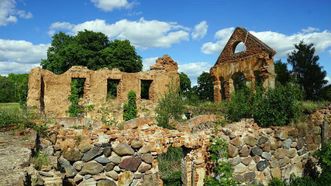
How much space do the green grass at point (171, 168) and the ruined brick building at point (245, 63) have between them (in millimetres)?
5239

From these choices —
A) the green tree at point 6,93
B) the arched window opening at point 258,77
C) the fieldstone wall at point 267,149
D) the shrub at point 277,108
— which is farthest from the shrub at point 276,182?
the green tree at point 6,93

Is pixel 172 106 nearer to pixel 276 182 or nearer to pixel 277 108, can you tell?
pixel 277 108

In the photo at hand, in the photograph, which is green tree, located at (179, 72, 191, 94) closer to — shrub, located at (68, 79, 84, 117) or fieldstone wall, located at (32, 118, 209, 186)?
shrub, located at (68, 79, 84, 117)

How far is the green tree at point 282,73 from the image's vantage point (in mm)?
31706

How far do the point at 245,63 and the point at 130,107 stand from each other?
28.6ft

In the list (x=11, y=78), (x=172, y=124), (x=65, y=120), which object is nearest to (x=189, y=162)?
(x=172, y=124)

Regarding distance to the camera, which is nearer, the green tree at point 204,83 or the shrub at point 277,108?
the shrub at point 277,108

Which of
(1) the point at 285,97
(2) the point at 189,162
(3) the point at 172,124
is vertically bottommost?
(2) the point at 189,162

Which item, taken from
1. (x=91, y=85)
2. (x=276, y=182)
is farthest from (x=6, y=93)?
(x=276, y=182)

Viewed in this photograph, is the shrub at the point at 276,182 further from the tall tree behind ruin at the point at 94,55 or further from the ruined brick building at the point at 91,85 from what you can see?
the tall tree behind ruin at the point at 94,55

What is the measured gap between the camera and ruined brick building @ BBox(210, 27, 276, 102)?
54.2ft

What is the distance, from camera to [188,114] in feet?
57.6

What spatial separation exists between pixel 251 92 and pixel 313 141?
2.54m

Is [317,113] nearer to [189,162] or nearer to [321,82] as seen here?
[189,162]
